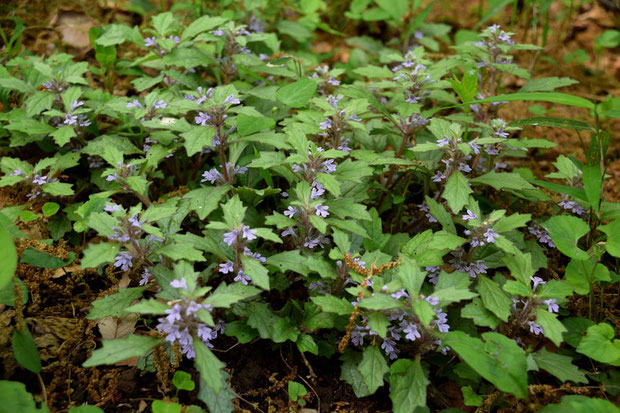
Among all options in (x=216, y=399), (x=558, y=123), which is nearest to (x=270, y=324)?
(x=216, y=399)

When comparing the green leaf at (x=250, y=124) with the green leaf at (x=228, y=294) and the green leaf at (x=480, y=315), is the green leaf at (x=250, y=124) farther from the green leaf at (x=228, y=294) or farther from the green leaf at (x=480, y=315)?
the green leaf at (x=480, y=315)

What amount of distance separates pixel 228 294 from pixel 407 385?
1070 millimetres

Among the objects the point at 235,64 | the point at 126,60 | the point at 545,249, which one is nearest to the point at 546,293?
the point at 545,249

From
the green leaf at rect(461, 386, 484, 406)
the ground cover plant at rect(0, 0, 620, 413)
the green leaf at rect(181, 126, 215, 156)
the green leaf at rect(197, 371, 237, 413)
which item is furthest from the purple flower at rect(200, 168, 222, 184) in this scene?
the green leaf at rect(461, 386, 484, 406)

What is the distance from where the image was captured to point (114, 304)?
2621mm

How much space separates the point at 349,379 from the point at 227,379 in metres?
0.69

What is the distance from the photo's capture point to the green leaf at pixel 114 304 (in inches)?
101

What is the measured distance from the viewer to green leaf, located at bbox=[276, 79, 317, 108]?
3289mm

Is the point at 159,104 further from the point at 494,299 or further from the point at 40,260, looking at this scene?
the point at 494,299


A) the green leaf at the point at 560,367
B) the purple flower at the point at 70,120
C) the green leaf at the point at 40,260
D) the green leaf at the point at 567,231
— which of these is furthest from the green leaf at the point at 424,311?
the purple flower at the point at 70,120

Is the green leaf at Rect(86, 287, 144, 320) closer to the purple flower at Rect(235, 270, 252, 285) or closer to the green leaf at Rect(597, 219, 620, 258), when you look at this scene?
the purple flower at Rect(235, 270, 252, 285)

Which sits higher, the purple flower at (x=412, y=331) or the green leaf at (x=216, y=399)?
the purple flower at (x=412, y=331)

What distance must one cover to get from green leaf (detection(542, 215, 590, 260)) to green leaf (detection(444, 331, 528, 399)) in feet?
2.51

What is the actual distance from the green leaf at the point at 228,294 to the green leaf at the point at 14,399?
91cm
